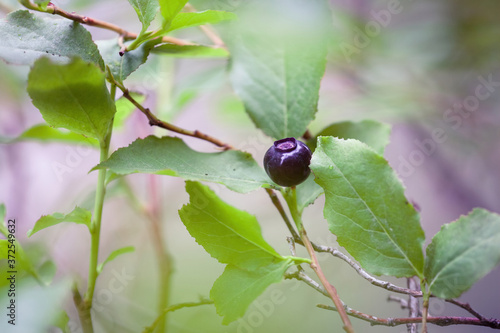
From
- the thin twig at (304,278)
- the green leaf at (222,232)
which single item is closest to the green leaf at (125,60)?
the green leaf at (222,232)

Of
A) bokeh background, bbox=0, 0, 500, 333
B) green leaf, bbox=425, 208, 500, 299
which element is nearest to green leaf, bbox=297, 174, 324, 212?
green leaf, bbox=425, 208, 500, 299

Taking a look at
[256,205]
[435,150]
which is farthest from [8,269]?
[435,150]

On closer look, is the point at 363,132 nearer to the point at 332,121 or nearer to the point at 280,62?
the point at 280,62

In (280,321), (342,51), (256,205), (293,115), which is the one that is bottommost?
(256,205)

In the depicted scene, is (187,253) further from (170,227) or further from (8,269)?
(8,269)

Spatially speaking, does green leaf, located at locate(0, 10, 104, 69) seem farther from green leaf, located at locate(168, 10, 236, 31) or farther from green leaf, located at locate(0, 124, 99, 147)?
green leaf, located at locate(0, 124, 99, 147)

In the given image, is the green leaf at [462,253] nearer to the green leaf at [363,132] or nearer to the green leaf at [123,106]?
the green leaf at [363,132]
